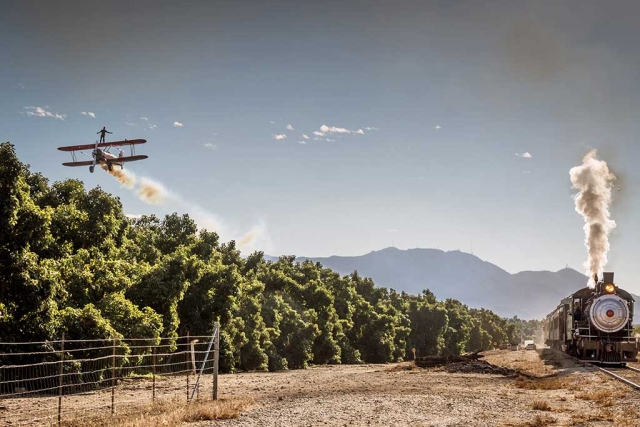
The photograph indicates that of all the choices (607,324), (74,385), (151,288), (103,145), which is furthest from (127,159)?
(607,324)

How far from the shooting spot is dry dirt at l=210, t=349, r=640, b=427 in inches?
739

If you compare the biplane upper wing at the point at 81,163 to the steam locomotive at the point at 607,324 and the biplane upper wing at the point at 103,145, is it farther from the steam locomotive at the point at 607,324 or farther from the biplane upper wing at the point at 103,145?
the steam locomotive at the point at 607,324

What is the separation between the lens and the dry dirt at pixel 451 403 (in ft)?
61.6

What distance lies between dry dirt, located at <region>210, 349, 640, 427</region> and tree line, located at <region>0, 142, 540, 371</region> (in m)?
9.41

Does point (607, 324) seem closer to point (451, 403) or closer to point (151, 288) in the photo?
point (451, 403)

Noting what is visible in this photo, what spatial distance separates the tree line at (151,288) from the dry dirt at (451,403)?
9411 mm

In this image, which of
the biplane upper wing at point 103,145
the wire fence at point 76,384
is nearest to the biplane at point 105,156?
the biplane upper wing at point 103,145

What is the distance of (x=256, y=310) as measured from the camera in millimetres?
58031

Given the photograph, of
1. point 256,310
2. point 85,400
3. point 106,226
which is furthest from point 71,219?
point 256,310

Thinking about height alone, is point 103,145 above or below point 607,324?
above

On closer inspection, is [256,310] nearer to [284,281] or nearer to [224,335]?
[224,335]

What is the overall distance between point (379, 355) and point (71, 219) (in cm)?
6574

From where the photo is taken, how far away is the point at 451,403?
2345cm

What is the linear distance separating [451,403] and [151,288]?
80.2 feet
